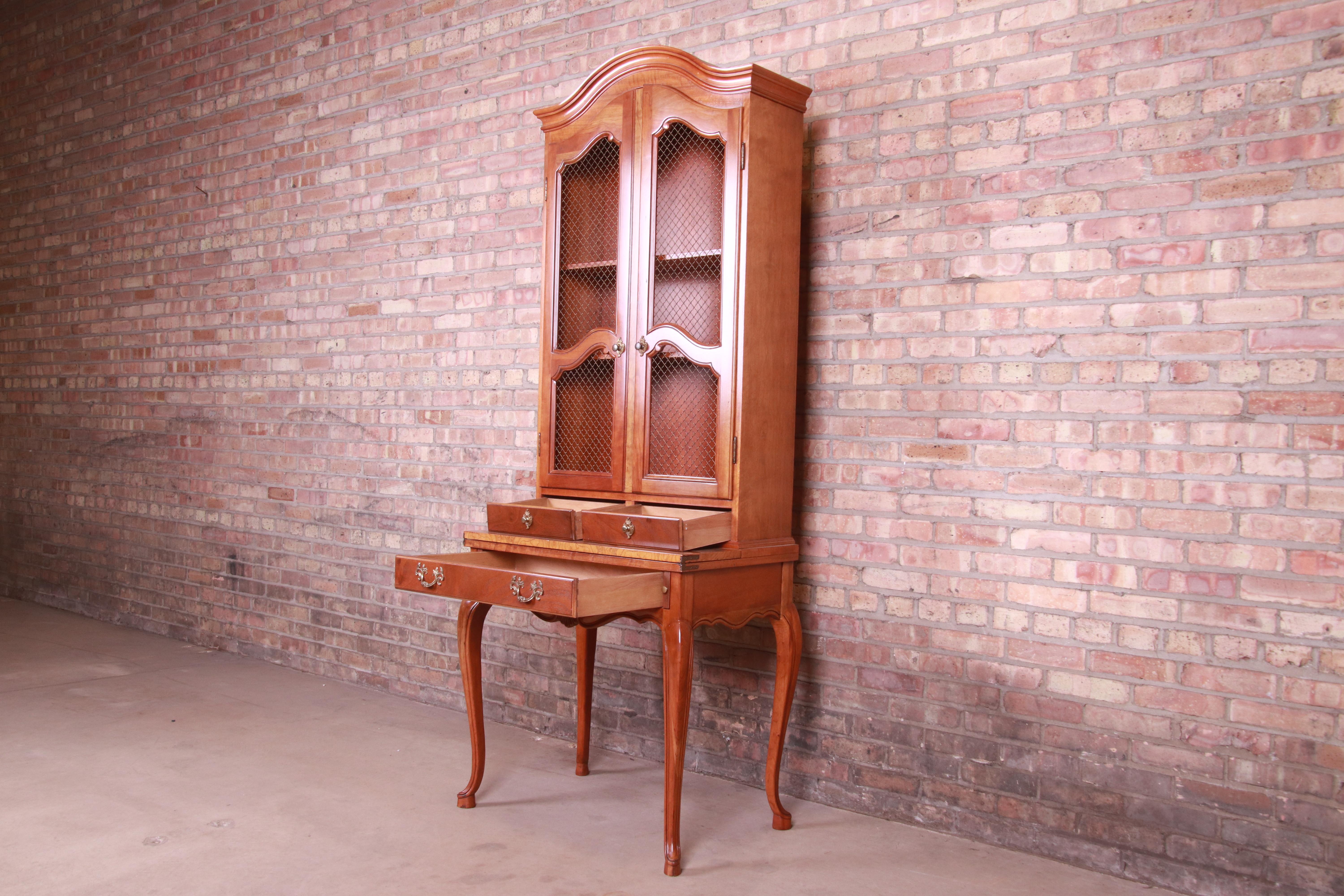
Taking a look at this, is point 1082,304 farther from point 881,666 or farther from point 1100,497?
point 881,666

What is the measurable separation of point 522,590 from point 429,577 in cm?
41

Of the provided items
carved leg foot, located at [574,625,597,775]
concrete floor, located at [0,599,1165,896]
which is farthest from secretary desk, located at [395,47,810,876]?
carved leg foot, located at [574,625,597,775]

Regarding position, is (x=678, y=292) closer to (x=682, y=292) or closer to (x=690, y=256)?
(x=682, y=292)

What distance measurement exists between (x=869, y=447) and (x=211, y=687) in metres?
3.22

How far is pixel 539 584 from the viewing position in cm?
270

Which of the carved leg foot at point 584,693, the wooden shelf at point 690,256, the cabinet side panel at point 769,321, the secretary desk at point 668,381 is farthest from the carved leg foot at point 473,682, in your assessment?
the wooden shelf at point 690,256

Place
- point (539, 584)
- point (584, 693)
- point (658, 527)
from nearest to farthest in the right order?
point (539, 584), point (658, 527), point (584, 693)

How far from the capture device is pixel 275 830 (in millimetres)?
2994

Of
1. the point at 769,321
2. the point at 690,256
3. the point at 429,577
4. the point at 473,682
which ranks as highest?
the point at 690,256

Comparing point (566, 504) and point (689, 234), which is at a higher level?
point (689, 234)

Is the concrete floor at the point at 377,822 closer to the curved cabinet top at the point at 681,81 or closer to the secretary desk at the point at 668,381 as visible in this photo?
the secretary desk at the point at 668,381

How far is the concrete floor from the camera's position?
2664 millimetres

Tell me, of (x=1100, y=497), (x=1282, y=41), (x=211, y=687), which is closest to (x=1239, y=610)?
(x=1100, y=497)

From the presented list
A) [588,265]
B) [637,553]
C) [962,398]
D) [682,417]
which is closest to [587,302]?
[588,265]
